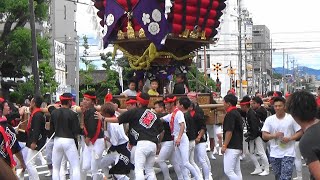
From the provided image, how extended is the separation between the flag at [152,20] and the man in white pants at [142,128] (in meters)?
3.58

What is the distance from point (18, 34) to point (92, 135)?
50.5 ft

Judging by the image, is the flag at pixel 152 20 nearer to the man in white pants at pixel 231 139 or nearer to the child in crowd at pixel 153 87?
the child in crowd at pixel 153 87

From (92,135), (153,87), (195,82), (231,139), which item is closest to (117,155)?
(92,135)

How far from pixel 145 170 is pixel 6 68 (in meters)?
23.0

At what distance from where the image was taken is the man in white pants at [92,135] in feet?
32.3

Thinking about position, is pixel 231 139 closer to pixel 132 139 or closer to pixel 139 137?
pixel 139 137

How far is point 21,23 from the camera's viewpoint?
84.0ft

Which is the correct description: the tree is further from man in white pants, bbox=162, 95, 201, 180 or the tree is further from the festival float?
man in white pants, bbox=162, 95, 201, 180

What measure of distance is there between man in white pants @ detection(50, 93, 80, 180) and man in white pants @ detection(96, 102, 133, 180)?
646mm

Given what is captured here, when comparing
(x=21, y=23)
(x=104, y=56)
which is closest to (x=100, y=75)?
(x=104, y=56)

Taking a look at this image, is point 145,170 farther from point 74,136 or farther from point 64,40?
point 64,40

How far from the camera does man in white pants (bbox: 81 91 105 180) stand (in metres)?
9.84

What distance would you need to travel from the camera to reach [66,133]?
938 cm

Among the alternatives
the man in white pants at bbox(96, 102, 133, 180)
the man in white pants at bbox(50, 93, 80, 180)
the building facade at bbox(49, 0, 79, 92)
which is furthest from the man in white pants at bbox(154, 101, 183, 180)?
the building facade at bbox(49, 0, 79, 92)
